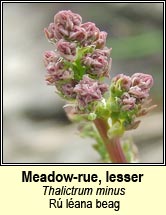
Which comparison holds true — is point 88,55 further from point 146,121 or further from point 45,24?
point 45,24

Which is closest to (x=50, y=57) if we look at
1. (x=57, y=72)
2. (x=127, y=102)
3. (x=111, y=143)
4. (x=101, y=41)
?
(x=57, y=72)

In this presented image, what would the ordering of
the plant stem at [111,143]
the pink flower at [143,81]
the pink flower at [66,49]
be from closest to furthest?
the pink flower at [66,49] → the pink flower at [143,81] → the plant stem at [111,143]

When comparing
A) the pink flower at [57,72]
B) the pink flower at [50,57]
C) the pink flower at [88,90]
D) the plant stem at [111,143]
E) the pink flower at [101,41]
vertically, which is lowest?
the plant stem at [111,143]

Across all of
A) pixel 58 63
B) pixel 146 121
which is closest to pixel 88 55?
pixel 58 63

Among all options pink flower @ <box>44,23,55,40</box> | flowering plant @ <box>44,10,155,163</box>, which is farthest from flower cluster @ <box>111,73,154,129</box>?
pink flower @ <box>44,23,55,40</box>

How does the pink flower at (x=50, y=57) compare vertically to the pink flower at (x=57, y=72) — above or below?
above

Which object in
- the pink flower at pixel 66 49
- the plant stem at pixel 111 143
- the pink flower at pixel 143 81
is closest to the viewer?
the pink flower at pixel 66 49

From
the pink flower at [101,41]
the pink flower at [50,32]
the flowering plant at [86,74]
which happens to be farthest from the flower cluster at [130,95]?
the pink flower at [50,32]

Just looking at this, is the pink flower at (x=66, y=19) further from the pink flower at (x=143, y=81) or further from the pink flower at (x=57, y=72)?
the pink flower at (x=143, y=81)

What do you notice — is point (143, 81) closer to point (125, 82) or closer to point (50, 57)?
point (125, 82)
